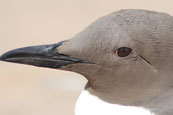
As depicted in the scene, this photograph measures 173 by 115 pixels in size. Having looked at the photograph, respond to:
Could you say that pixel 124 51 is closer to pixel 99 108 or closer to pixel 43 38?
pixel 99 108

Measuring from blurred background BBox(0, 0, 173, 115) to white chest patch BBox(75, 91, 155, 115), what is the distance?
2314 millimetres

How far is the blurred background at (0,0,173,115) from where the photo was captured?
482 centimetres

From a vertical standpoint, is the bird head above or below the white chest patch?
above

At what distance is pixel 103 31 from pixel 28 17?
4.95 meters

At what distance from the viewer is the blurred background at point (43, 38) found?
482cm

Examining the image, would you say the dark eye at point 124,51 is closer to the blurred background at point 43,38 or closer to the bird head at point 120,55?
the bird head at point 120,55

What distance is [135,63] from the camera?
2.15 metres

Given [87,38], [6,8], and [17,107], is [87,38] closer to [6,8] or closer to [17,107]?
[17,107]

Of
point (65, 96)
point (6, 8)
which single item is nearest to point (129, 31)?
point (65, 96)

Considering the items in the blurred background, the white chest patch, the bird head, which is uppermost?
the blurred background

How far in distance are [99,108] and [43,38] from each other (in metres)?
4.15

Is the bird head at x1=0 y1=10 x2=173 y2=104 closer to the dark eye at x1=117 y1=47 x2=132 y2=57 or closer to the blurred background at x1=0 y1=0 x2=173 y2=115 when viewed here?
the dark eye at x1=117 y1=47 x2=132 y2=57

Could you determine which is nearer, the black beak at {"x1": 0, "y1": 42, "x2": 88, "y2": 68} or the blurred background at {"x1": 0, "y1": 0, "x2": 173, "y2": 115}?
the black beak at {"x1": 0, "y1": 42, "x2": 88, "y2": 68}

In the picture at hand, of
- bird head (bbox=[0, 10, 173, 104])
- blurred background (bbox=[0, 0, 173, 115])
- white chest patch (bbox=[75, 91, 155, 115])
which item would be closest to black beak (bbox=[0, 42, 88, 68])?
bird head (bbox=[0, 10, 173, 104])
